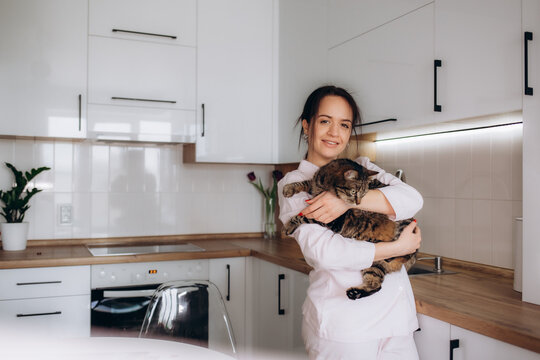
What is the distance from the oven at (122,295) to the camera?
2.41 m

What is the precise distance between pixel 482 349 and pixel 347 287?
40cm

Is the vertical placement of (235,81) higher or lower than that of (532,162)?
higher

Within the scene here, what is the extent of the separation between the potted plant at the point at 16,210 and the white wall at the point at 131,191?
0.13 m

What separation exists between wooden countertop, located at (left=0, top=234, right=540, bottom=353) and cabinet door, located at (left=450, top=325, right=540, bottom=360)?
0.02 m

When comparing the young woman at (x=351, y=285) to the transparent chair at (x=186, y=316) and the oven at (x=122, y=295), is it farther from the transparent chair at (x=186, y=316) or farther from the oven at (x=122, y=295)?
the oven at (x=122, y=295)

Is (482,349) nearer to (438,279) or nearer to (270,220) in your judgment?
(438,279)

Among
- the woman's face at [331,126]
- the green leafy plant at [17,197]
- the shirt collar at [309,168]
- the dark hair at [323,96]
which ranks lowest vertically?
the green leafy plant at [17,197]

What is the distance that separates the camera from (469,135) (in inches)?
82.4

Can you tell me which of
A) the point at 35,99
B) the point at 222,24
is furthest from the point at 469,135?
the point at 35,99

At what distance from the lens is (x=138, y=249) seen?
9.13ft

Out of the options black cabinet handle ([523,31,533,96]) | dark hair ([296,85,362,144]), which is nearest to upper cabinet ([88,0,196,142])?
dark hair ([296,85,362,144])

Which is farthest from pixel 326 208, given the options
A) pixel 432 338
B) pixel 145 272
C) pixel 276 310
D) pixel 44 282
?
pixel 44 282

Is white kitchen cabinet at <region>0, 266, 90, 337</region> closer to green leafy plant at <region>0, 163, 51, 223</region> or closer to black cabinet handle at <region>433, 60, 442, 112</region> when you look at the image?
green leafy plant at <region>0, 163, 51, 223</region>

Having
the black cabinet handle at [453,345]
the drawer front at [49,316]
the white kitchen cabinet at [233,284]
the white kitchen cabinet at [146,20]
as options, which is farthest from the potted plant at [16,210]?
the black cabinet handle at [453,345]
